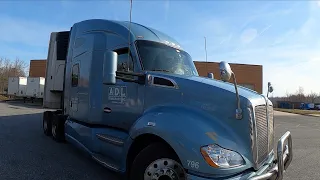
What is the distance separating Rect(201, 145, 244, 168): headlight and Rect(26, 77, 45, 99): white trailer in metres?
29.3

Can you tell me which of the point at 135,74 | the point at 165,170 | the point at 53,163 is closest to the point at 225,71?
the point at 135,74

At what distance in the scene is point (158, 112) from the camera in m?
3.92

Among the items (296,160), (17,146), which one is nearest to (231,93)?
(296,160)

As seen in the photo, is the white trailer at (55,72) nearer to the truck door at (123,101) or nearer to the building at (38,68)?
the truck door at (123,101)

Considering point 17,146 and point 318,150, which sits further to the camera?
point 318,150

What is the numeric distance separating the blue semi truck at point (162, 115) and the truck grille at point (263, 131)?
1 cm

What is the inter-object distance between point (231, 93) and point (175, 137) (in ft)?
3.02

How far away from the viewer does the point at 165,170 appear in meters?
3.51

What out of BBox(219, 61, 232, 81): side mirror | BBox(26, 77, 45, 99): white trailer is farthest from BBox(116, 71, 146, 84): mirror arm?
BBox(26, 77, 45, 99): white trailer

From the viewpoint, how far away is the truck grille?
3.57 m

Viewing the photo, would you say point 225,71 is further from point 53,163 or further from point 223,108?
point 53,163

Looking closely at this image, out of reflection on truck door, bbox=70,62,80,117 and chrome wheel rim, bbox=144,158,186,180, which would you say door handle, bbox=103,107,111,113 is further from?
chrome wheel rim, bbox=144,158,186,180

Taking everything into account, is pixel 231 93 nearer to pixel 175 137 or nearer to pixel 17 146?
pixel 175 137

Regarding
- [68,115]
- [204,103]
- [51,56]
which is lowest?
[68,115]
